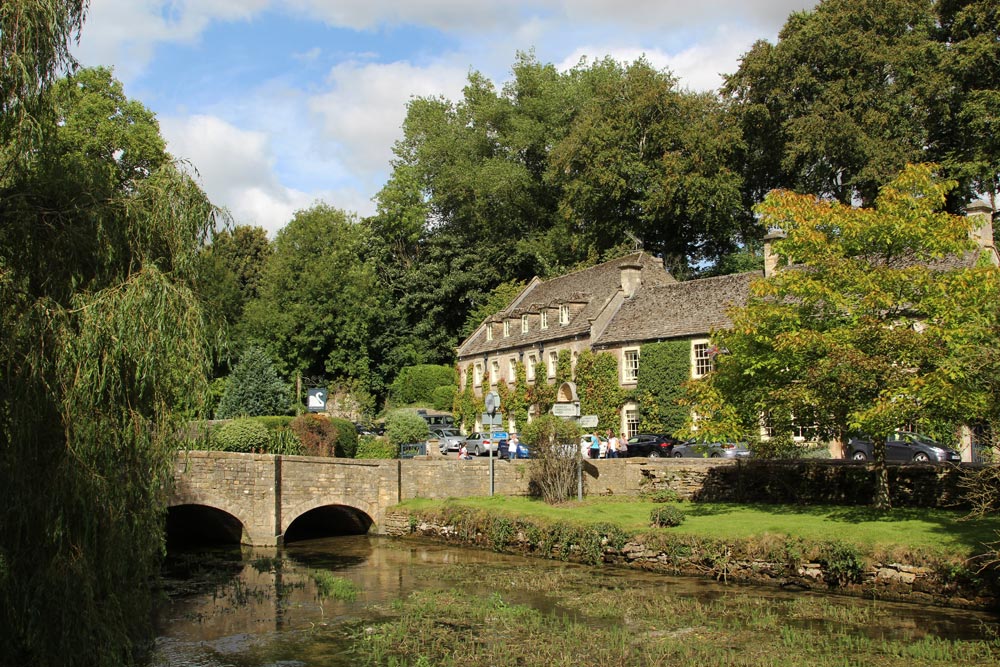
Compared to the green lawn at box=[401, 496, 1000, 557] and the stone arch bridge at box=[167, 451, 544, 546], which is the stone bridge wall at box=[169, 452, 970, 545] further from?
the green lawn at box=[401, 496, 1000, 557]

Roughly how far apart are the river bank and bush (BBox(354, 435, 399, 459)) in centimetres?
825

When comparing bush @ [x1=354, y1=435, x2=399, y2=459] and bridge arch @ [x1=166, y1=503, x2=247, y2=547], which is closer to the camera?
bridge arch @ [x1=166, y1=503, x2=247, y2=547]

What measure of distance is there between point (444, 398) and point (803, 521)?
37.7 m

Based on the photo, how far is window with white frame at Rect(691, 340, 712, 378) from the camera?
37.7 meters

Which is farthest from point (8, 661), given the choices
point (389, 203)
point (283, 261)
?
point (389, 203)

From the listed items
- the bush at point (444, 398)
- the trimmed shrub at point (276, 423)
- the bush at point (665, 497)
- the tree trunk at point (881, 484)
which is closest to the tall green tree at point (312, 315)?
the bush at point (444, 398)

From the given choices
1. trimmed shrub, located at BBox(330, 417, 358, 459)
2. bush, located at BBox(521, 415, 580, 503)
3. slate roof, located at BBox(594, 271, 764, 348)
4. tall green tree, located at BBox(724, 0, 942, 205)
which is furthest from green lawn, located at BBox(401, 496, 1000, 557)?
tall green tree, located at BBox(724, 0, 942, 205)

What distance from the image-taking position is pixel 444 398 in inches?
2235

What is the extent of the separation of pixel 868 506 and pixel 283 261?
1662 inches

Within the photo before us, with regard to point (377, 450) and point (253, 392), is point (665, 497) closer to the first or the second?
point (377, 450)

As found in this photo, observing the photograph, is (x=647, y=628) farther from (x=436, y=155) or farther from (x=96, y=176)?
(x=436, y=155)

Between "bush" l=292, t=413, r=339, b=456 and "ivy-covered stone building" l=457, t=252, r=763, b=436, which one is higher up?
"ivy-covered stone building" l=457, t=252, r=763, b=436

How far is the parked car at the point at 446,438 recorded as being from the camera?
4128cm

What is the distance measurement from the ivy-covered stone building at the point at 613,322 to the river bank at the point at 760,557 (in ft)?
51.2
